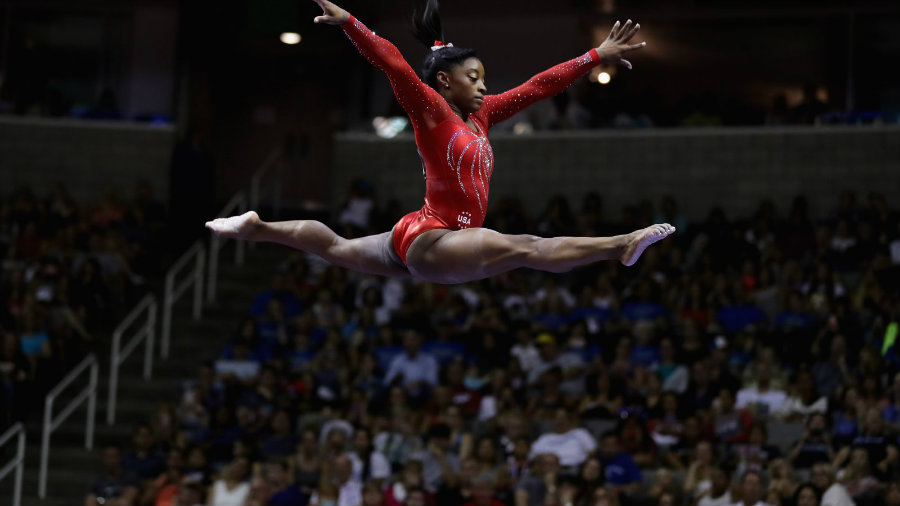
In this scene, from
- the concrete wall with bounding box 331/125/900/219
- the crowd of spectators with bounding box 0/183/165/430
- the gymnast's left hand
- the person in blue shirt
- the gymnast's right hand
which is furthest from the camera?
the concrete wall with bounding box 331/125/900/219

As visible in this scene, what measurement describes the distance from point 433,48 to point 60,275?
27.9ft

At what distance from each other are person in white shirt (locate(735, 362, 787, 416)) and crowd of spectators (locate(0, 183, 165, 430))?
649cm

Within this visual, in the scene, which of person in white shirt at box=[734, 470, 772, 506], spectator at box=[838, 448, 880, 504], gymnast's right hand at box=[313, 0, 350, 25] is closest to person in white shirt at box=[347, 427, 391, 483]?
person in white shirt at box=[734, 470, 772, 506]

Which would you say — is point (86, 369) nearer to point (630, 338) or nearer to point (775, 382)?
point (630, 338)

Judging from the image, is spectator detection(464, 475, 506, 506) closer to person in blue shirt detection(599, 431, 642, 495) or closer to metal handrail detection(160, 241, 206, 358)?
person in blue shirt detection(599, 431, 642, 495)

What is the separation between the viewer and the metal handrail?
1380 cm

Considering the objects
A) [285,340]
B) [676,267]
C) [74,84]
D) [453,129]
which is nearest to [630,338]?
[676,267]

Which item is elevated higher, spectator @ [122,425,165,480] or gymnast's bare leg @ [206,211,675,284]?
gymnast's bare leg @ [206,211,675,284]

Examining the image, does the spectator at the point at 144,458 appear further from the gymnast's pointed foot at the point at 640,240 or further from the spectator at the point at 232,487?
the gymnast's pointed foot at the point at 640,240

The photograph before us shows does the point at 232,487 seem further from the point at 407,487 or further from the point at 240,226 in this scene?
the point at 240,226

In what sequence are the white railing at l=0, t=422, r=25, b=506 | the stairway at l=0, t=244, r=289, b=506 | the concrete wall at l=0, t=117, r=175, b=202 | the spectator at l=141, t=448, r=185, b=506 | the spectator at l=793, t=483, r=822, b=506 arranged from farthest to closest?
1. the concrete wall at l=0, t=117, r=175, b=202
2. the stairway at l=0, t=244, r=289, b=506
3. the white railing at l=0, t=422, r=25, b=506
4. the spectator at l=141, t=448, r=185, b=506
5. the spectator at l=793, t=483, r=822, b=506

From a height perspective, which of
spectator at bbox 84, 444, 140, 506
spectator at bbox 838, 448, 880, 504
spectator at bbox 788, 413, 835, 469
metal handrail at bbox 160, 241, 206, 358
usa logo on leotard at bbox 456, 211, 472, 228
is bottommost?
spectator at bbox 84, 444, 140, 506

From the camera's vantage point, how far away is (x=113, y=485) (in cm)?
1159

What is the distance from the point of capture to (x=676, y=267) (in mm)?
13328
